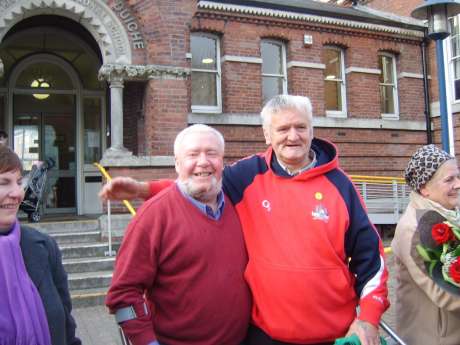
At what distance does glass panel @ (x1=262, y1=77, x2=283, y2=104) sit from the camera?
12.8m

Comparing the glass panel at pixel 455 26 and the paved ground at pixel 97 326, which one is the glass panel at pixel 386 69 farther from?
the paved ground at pixel 97 326

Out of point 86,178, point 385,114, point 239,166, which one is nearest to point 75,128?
point 86,178

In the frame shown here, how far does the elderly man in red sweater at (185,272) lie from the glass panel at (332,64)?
39.7 ft

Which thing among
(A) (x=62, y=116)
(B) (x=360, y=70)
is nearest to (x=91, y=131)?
(A) (x=62, y=116)

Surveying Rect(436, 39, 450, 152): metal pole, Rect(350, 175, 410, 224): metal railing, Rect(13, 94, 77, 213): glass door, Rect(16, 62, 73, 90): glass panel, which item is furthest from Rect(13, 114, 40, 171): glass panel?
Rect(436, 39, 450, 152): metal pole

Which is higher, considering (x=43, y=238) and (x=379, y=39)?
(x=379, y=39)

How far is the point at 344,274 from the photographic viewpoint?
7.78 feet

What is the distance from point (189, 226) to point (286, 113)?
2.49 feet

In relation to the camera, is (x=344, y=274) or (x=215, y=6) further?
(x=215, y=6)

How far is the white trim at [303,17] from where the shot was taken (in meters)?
11.8

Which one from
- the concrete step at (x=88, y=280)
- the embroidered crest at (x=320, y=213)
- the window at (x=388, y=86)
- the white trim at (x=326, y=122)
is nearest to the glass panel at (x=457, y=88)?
the white trim at (x=326, y=122)

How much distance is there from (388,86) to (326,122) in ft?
10.00

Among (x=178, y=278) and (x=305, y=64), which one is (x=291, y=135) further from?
(x=305, y=64)

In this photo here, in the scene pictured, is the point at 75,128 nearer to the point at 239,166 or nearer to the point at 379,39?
the point at 379,39
